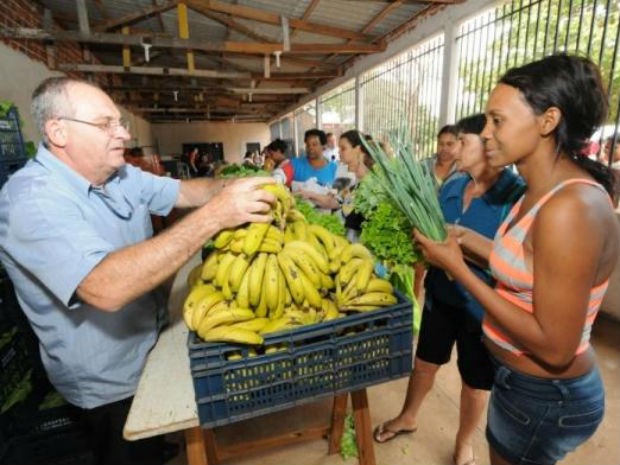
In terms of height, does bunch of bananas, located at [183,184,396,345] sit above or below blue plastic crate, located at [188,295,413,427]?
above

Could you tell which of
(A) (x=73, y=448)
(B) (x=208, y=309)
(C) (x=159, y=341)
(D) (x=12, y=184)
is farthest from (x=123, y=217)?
(A) (x=73, y=448)

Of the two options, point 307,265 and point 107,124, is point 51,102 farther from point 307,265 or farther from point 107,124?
point 307,265

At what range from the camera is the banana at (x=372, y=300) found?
1.13m

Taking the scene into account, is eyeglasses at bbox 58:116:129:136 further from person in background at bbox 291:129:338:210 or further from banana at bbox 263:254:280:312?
person in background at bbox 291:129:338:210

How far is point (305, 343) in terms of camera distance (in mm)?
1081

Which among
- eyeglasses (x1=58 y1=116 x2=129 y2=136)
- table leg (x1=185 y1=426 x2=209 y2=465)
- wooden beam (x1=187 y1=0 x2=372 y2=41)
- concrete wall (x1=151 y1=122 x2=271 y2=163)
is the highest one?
wooden beam (x1=187 y1=0 x2=372 y2=41)

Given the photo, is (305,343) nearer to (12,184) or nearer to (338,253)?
(338,253)

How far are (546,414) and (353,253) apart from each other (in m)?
0.79

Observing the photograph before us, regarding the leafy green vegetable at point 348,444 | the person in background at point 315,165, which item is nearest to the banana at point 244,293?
the leafy green vegetable at point 348,444

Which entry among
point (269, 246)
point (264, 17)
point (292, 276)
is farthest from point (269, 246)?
point (264, 17)

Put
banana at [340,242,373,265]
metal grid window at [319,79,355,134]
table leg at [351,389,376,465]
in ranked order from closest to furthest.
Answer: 1. banana at [340,242,373,265]
2. table leg at [351,389,376,465]
3. metal grid window at [319,79,355,134]

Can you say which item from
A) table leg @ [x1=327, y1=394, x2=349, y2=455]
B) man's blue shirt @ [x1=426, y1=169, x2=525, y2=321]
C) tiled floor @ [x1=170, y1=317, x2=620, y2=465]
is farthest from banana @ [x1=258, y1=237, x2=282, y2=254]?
tiled floor @ [x1=170, y1=317, x2=620, y2=465]

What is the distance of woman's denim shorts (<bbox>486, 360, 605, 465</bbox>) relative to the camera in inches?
44.6

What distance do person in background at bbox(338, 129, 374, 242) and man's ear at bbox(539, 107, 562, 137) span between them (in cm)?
162
